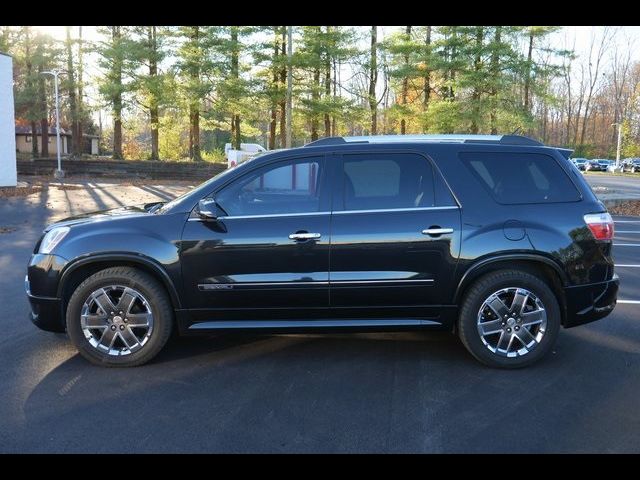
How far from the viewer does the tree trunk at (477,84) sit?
24058 mm

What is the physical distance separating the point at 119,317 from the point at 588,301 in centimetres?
379

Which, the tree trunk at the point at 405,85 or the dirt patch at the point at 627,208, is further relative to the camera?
the tree trunk at the point at 405,85

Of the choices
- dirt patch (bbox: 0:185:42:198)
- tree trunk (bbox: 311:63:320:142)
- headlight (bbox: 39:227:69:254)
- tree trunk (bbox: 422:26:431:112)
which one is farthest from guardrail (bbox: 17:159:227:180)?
headlight (bbox: 39:227:69:254)

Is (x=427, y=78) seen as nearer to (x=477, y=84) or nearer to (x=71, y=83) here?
(x=477, y=84)

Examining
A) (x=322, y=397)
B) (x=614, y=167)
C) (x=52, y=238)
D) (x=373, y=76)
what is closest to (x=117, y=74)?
(x=373, y=76)

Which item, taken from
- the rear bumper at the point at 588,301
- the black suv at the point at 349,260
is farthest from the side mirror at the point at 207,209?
the rear bumper at the point at 588,301

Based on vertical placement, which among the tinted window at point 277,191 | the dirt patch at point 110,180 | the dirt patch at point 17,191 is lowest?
the dirt patch at point 17,191

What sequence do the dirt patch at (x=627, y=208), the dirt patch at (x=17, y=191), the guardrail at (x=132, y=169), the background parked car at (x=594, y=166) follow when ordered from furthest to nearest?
the background parked car at (x=594, y=166)
the guardrail at (x=132, y=169)
the dirt patch at (x=17, y=191)
the dirt patch at (x=627, y=208)

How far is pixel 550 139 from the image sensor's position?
73.1 meters

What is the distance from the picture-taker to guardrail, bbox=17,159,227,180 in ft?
97.0

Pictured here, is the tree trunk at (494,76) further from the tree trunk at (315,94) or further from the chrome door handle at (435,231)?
the chrome door handle at (435,231)

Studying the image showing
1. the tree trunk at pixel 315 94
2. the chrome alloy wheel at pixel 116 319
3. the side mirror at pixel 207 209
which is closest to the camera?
the side mirror at pixel 207 209

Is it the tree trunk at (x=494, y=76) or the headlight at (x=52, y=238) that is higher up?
the tree trunk at (x=494, y=76)

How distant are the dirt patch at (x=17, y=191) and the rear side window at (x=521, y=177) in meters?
19.0
